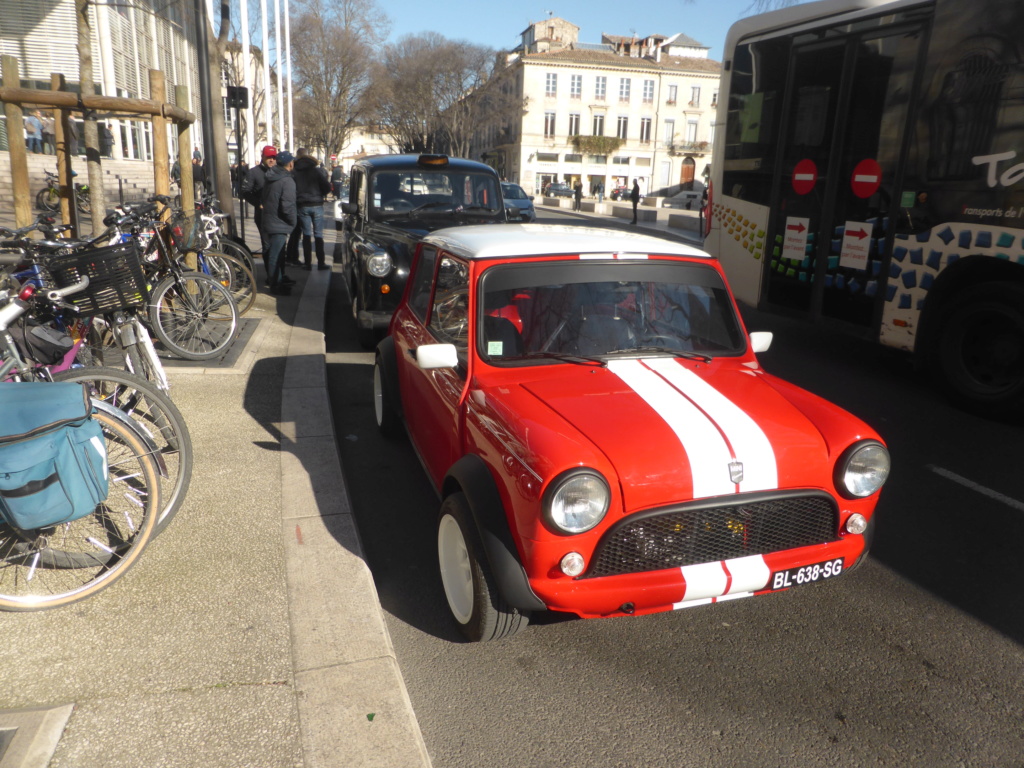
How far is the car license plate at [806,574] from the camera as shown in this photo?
2.91m

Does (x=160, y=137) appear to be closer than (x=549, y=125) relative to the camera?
Yes

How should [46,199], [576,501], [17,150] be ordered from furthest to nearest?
1. [46,199]
2. [17,150]
3. [576,501]

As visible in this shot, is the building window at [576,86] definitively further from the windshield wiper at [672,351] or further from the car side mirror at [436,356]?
the car side mirror at [436,356]

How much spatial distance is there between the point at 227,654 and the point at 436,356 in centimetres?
141

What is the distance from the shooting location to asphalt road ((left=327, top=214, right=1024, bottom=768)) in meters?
2.65

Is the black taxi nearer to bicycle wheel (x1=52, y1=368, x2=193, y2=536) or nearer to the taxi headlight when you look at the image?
the taxi headlight

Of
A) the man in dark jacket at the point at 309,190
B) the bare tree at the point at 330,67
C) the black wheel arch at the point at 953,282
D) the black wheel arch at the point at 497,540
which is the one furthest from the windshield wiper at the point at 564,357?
the bare tree at the point at 330,67

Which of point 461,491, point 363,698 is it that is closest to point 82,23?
point 461,491

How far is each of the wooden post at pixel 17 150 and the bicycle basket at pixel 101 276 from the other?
313cm

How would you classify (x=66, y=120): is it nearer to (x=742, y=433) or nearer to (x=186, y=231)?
(x=186, y=231)

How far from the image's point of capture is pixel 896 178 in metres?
6.70

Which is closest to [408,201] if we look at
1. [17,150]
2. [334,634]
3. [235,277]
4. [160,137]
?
[235,277]

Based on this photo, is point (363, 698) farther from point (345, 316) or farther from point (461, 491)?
point (345, 316)

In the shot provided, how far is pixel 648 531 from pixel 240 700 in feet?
4.79
